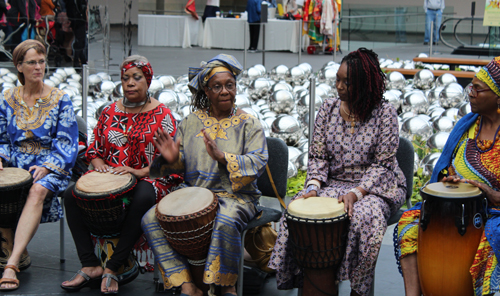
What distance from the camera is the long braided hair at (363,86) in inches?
131

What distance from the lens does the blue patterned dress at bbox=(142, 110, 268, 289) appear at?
3.15m

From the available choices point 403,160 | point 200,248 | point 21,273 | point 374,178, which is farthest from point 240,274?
point 21,273

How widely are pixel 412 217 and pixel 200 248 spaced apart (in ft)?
3.74

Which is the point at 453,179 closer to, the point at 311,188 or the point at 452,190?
the point at 452,190

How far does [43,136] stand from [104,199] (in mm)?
857

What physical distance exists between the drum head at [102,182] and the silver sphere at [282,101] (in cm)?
388

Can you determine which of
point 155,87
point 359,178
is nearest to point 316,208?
point 359,178

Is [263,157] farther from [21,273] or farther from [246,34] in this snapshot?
[246,34]

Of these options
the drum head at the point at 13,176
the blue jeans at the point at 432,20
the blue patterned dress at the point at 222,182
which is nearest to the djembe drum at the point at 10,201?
the drum head at the point at 13,176

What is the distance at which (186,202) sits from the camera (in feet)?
10.3

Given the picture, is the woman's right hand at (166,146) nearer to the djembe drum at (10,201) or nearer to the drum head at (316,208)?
the drum head at (316,208)

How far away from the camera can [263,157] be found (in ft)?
11.0

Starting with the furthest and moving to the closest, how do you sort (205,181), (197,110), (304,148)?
(304,148)
(197,110)
(205,181)

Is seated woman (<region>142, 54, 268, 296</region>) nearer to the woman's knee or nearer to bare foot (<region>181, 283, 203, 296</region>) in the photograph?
bare foot (<region>181, 283, 203, 296</region>)
